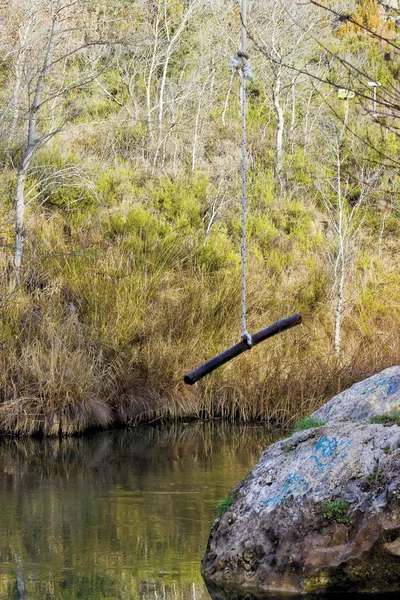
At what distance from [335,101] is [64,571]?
20.1 meters

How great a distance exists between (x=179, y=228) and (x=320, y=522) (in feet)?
40.8

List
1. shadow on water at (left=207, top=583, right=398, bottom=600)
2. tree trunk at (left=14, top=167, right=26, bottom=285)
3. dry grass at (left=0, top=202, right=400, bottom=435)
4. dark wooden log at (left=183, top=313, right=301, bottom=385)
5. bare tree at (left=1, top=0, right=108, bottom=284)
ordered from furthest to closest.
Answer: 1. tree trunk at (left=14, top=167, right=26, bottom=285)
2. bare tree at (left=1, top=0, right=108, bottom=284)
3. dry grass at (left=0, top=202, right=400, bottom=435)
4. shadow on water at (left=207, top=583, right=398, bottom=600)
5. dark wooden log at (left=183, top=313, right=301, bottom=385)

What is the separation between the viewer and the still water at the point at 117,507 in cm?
562

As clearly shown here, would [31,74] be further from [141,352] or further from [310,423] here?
[310,423]

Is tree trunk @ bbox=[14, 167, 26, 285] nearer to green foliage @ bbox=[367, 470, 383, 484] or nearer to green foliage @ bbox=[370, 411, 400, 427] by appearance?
green foliage @ bbox=[370, 411, 400, 427]

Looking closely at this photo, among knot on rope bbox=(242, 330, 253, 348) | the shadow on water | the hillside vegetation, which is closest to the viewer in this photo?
knot on rope bbox=(242, 330, 253, 348)

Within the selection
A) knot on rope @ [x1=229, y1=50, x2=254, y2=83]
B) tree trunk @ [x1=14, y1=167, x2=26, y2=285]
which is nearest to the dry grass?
tree trunk @ [x1=14, y1=167, x2=26, y2=285]

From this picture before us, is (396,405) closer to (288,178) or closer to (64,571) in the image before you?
(64,571)

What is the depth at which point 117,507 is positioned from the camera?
24.8 ft

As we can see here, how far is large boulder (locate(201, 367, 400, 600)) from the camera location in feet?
16.2

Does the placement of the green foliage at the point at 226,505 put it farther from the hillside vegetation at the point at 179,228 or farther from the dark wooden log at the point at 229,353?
the hillside vegetation at the point at 179,228

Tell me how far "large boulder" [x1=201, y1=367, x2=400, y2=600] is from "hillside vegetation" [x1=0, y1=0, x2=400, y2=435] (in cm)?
171

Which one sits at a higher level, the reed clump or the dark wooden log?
the dark wooden log

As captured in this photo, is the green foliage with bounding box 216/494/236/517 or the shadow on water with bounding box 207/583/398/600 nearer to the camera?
the shadow on water with bounding box 207/583/398/600
